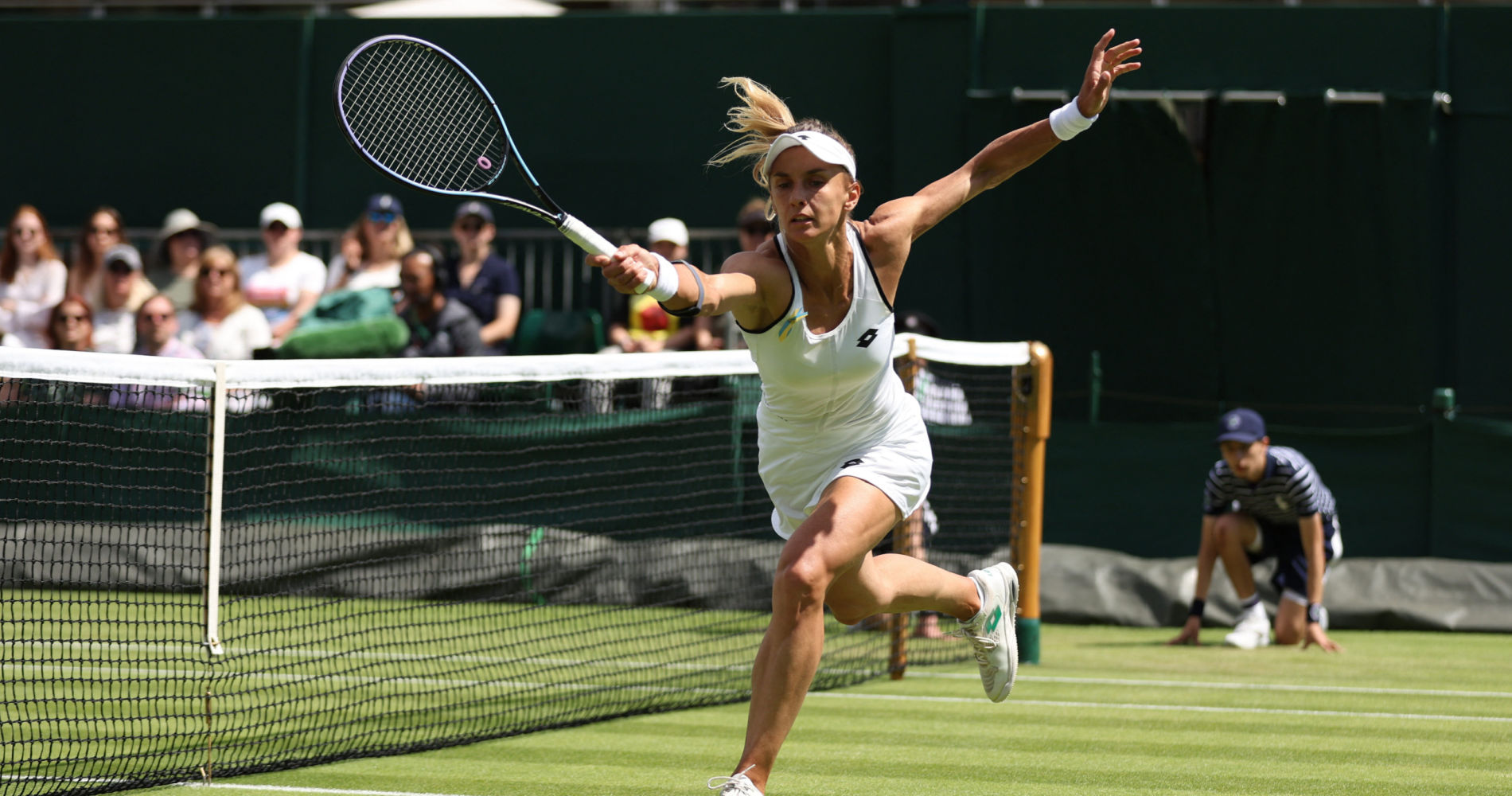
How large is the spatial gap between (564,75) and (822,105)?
217 centimetres

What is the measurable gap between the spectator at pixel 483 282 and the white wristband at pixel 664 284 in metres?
7.22

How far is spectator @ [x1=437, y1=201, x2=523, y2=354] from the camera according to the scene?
1128cm

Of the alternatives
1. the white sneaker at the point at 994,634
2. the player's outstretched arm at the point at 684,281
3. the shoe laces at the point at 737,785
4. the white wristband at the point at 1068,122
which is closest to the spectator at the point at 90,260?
the white sneaker at the point at 994,634

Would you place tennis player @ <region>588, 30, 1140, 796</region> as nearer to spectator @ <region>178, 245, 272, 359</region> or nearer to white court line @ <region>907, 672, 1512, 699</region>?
white court line @ <region>907, 672, 1512, 699</region>

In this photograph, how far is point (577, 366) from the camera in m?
6.09

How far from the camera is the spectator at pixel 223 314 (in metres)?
11.1

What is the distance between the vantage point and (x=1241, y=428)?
8.98 metres

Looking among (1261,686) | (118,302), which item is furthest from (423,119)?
(118,302)

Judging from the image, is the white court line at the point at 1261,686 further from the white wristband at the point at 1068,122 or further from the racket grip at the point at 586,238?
the racket grip at the point at 586,238

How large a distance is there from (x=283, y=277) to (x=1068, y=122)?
7840mm

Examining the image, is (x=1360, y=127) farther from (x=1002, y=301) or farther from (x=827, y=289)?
(x=827, y=289)

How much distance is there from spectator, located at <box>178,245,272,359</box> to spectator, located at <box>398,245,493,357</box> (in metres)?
1.05

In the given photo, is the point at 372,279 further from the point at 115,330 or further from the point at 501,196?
the point at 501,196

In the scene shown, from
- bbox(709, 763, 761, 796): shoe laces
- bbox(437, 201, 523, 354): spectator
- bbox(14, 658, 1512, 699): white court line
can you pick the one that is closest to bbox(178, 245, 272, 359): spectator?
bbox(437, 201, 523, 354): spectator
